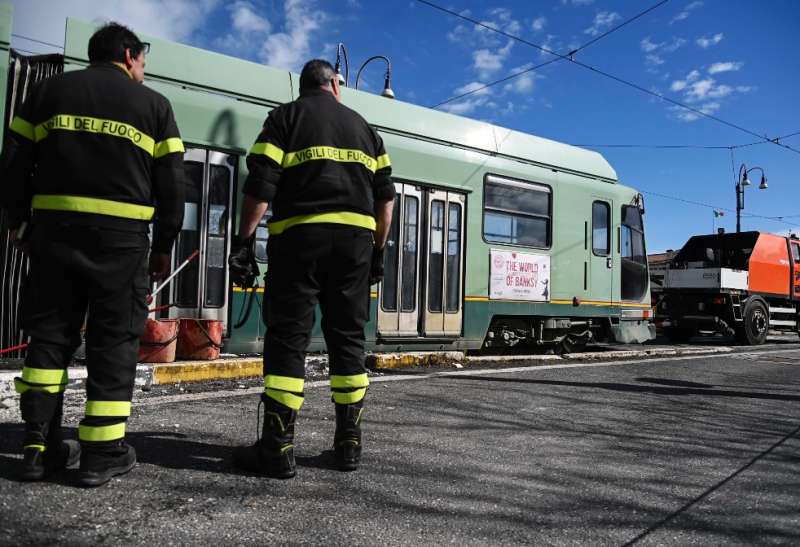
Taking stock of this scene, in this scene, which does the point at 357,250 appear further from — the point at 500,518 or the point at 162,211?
the point at 500,518

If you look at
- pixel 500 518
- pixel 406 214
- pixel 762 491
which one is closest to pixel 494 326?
pixel 406 214

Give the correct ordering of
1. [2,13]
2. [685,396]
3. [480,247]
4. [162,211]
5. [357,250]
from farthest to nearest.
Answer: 1. [480,247]
2. [685,396]
3. [2,13]
4. [357,250]
5. [162,211]

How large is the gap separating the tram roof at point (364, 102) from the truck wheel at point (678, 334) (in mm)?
6961

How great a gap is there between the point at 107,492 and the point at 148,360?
119 inches

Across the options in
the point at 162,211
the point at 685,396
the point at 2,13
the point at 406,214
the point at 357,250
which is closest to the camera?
the point at 162,211

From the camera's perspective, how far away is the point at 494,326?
8.37 meters

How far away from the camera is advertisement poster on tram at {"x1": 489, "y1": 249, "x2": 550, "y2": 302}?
807 centimetres

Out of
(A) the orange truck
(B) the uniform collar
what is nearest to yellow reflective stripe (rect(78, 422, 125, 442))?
(B) the uniform collar

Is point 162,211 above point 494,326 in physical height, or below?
above

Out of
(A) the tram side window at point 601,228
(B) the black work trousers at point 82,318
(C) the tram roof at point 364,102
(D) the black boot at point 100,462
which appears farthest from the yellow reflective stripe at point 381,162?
(A) the tram side window at point 601,228

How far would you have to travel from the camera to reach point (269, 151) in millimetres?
2820

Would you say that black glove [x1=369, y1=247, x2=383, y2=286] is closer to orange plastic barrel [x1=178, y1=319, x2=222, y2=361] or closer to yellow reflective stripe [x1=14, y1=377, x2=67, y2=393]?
yellow reflective stripe [x1=14, y1=377, x2=67, y2=393]

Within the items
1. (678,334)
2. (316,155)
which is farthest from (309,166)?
(678,334)

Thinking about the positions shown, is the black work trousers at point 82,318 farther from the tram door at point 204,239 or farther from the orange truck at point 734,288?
the orange truck at point 734,288
